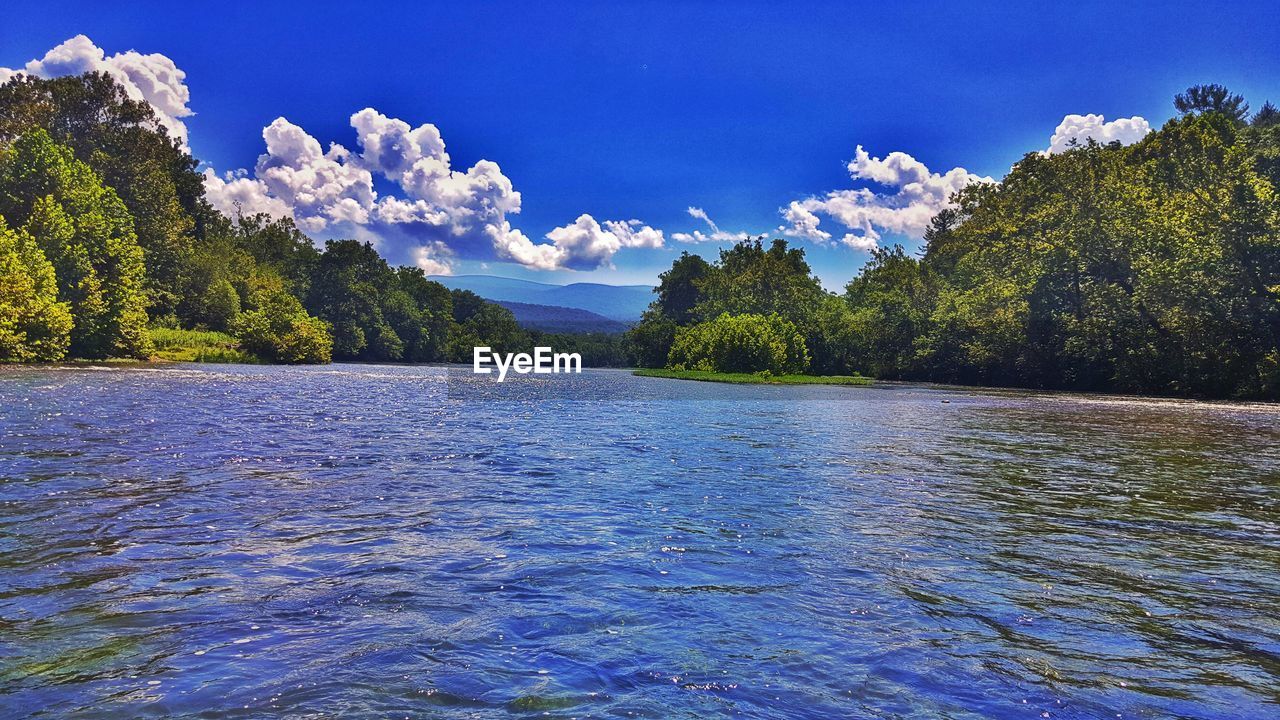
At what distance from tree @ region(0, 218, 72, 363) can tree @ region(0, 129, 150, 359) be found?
3446 mm

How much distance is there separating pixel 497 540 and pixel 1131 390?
7682 cm

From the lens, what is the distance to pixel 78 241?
71.6 meters

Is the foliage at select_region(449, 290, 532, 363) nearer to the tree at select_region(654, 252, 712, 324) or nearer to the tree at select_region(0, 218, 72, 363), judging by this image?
the tree at select_region(654, 252, 712, 324)

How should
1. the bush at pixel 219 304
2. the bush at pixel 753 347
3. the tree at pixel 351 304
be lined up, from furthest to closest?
1. the tree at pixel 351 304
2. the bush at pixel 219 304
3. the bush at pixel 753 347

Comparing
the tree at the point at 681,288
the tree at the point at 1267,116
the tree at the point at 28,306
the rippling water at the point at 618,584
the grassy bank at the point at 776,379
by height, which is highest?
the tree at the point at 1267,116

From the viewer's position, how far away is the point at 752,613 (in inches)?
304

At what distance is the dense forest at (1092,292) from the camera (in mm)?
59781

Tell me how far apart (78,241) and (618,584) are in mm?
83292

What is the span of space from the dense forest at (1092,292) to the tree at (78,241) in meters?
68.7

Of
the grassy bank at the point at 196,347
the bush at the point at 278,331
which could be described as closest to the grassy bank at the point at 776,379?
the bush at the point at 278,331

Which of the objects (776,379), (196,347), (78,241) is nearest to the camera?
(78,241)

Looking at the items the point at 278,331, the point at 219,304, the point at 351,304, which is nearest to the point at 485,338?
the point at 351,304

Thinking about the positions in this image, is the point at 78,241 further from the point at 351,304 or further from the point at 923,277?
the point at 923,277

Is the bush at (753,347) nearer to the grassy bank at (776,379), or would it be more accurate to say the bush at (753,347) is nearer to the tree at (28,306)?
the grassy bank at (776,379)
